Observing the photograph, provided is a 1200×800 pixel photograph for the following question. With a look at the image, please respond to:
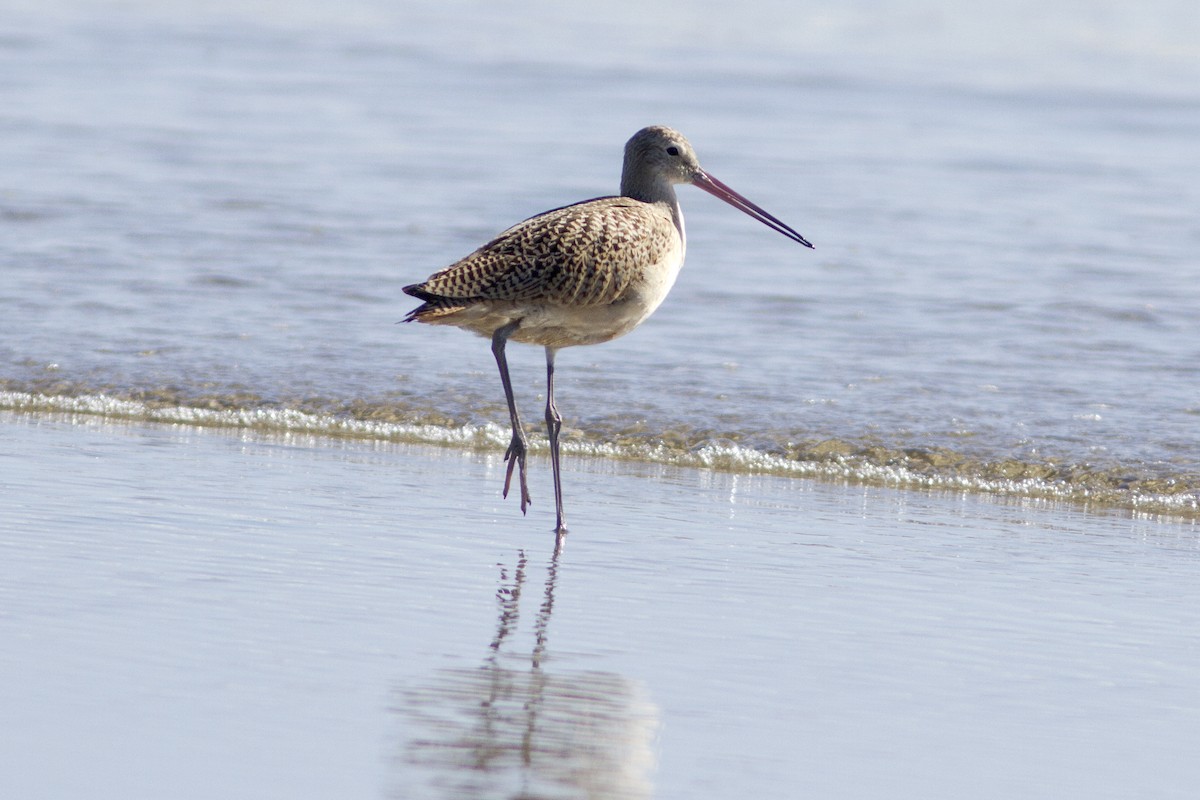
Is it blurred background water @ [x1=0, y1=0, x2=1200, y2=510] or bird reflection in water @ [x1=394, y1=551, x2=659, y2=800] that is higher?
blurred background water @ [x1=0, y1=0, x2=1200, y2=510]

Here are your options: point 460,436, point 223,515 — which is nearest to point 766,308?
point 460,436

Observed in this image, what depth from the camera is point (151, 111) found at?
16594 millimetres

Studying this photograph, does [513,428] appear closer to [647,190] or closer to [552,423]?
[552,423]

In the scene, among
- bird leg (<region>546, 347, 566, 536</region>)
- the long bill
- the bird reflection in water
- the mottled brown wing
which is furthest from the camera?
the long bill

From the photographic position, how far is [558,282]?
615cm

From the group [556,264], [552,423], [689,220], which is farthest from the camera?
[689,220]

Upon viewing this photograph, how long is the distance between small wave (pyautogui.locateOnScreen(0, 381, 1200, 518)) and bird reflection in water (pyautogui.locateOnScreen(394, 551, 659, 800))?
2.95 m

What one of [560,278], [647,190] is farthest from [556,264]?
[647,190]

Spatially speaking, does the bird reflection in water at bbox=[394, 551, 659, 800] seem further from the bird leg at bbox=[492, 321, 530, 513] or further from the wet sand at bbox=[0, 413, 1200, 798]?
the bird leg at bbox=[492, 321, 530, 513]

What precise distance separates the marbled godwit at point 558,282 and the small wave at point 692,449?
1084mm

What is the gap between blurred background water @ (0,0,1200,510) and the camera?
822cm

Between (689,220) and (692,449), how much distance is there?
5.88m

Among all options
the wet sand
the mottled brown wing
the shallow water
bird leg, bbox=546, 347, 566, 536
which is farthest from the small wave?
the mottled brown wing

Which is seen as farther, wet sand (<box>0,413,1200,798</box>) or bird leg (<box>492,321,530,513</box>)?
bird leg (<box>492,321,530,513</box>)
